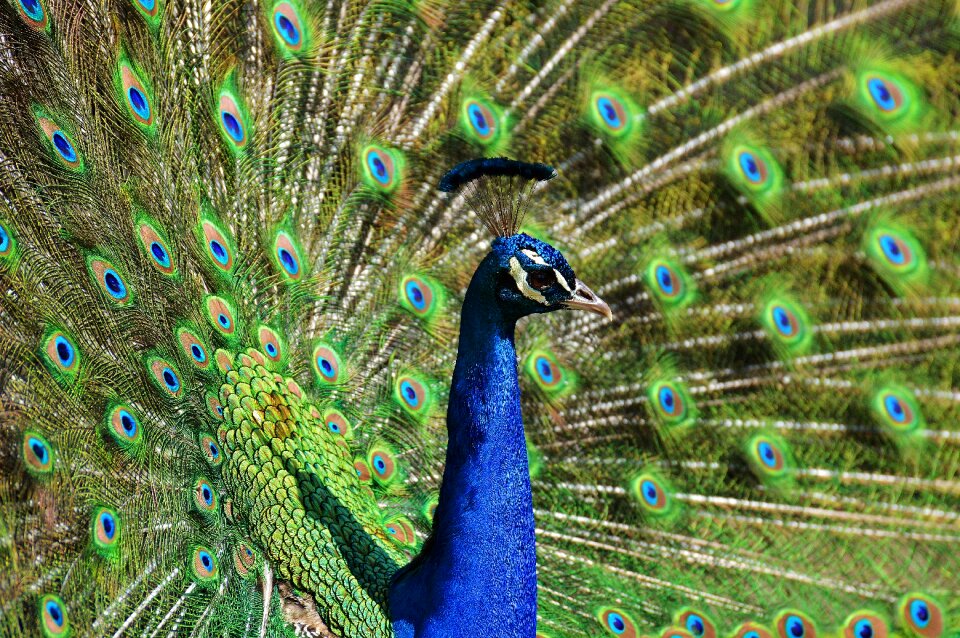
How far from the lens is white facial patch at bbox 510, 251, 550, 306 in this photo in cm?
168

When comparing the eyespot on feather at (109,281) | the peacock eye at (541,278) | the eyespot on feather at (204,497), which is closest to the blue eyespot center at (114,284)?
the eyespot on feather at (109,281)

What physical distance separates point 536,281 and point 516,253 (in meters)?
0.05

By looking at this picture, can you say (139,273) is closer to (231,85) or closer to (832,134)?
(231,85)

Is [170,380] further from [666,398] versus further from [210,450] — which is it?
[666,398]

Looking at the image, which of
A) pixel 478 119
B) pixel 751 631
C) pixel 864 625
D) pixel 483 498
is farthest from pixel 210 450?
pixel 864 625

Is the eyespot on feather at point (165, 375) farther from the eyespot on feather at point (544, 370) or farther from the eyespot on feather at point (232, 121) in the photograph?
the eyespot on feather at point (544, 370)

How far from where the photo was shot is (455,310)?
2359 mm

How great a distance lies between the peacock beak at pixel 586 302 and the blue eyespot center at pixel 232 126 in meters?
0.79

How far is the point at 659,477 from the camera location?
2420 millimetres

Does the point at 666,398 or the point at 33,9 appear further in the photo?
the point at 666,398

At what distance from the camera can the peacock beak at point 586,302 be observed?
5.45 feet

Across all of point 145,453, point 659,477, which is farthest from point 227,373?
point 659,477

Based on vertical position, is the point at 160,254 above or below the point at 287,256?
below

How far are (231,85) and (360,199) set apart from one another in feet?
1.08
